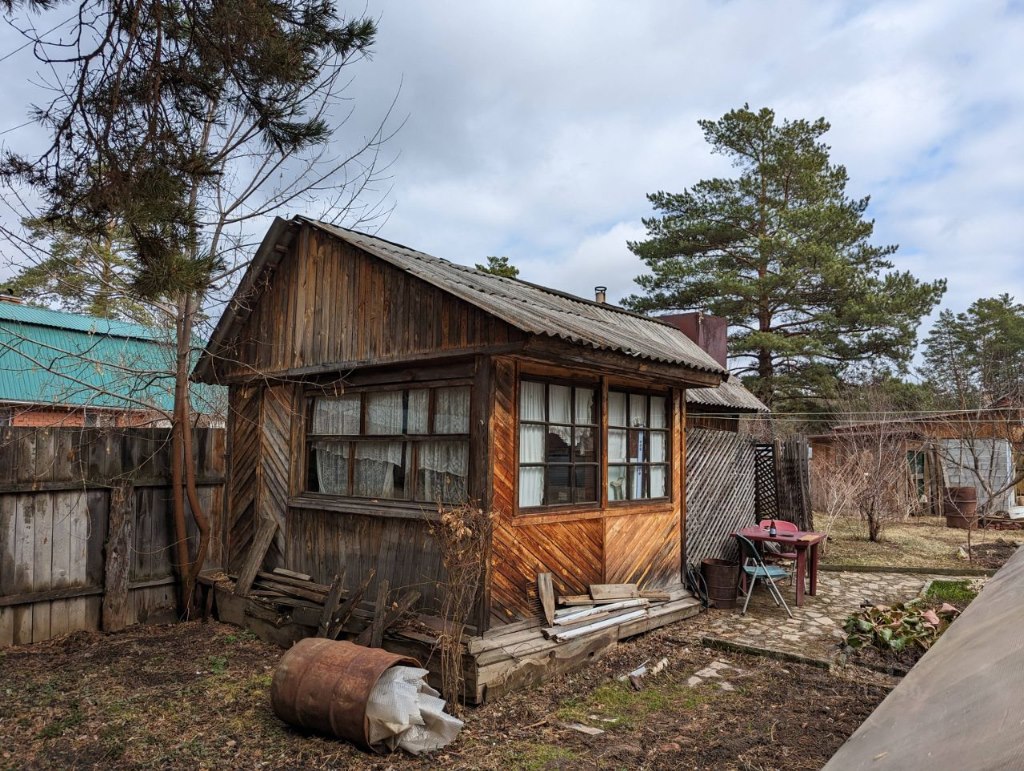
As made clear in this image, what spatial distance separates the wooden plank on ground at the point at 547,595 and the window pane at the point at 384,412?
184cm

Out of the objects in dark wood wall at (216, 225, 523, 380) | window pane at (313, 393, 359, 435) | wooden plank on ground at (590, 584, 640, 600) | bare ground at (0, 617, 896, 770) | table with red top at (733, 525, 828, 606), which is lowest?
bare ground at (0, 617, 896, 770)

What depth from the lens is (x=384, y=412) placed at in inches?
245

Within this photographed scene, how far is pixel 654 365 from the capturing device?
6094mm

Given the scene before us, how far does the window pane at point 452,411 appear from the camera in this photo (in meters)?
5.57

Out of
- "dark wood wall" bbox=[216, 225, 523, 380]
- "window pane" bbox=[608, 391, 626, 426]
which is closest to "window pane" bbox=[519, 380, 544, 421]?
"dark wood wall" bbox=[216, 225, 523, 380]

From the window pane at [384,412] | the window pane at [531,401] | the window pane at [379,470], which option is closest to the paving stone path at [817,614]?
the window pane at [531,401]

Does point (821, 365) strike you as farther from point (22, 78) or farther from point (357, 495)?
point (22, 78)

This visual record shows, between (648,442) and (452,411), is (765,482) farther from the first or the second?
(452,411)

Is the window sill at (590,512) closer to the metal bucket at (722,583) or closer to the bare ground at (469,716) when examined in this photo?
the metal bucket at (722,583)

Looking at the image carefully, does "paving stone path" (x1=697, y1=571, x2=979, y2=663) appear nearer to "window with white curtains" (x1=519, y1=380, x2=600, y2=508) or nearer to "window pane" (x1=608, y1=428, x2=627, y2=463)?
"window pane" (x1=608, y1=428, x2=627, y2=463)

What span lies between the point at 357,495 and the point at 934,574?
26.5ft

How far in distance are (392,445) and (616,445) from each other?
2.24m

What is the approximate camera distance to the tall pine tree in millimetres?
19172

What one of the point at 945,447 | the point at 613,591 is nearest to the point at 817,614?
the point at 613,591
